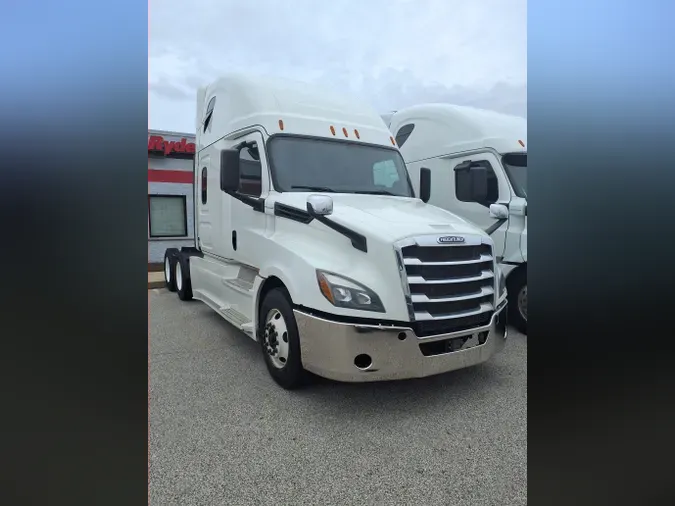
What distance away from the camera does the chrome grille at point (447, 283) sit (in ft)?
10.1

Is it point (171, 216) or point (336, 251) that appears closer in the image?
point (336, 251)

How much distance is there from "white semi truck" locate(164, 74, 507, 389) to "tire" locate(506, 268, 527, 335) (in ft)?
5.34

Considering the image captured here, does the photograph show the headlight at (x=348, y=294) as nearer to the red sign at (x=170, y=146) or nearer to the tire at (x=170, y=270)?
the tire at (x=170, y=270)

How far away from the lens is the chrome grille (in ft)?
10.1

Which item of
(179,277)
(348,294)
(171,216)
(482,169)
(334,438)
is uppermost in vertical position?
(482,169)

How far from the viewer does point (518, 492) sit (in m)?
2.15

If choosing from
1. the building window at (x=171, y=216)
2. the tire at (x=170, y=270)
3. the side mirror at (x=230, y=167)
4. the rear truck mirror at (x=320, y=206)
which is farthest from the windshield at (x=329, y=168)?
the building window at (x=171, y=216)

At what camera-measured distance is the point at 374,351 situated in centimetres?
296

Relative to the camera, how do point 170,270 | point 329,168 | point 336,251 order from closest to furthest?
1. point 336,251
2. point 329,168
3. point 170,270

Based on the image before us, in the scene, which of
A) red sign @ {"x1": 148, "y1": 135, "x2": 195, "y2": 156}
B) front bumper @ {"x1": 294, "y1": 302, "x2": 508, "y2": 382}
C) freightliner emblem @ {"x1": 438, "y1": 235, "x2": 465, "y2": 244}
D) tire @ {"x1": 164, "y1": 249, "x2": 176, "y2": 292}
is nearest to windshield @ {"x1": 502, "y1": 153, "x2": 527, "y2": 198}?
freightliner emblem @ {"x1": 438, "y1": 235, "x2": 465, "y2": 244}

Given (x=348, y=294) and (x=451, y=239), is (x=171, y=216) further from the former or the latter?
(x=451, y=239)

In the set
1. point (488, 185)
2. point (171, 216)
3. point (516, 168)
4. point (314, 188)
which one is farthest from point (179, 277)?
point (516, 168)

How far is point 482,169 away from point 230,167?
10.7ft
